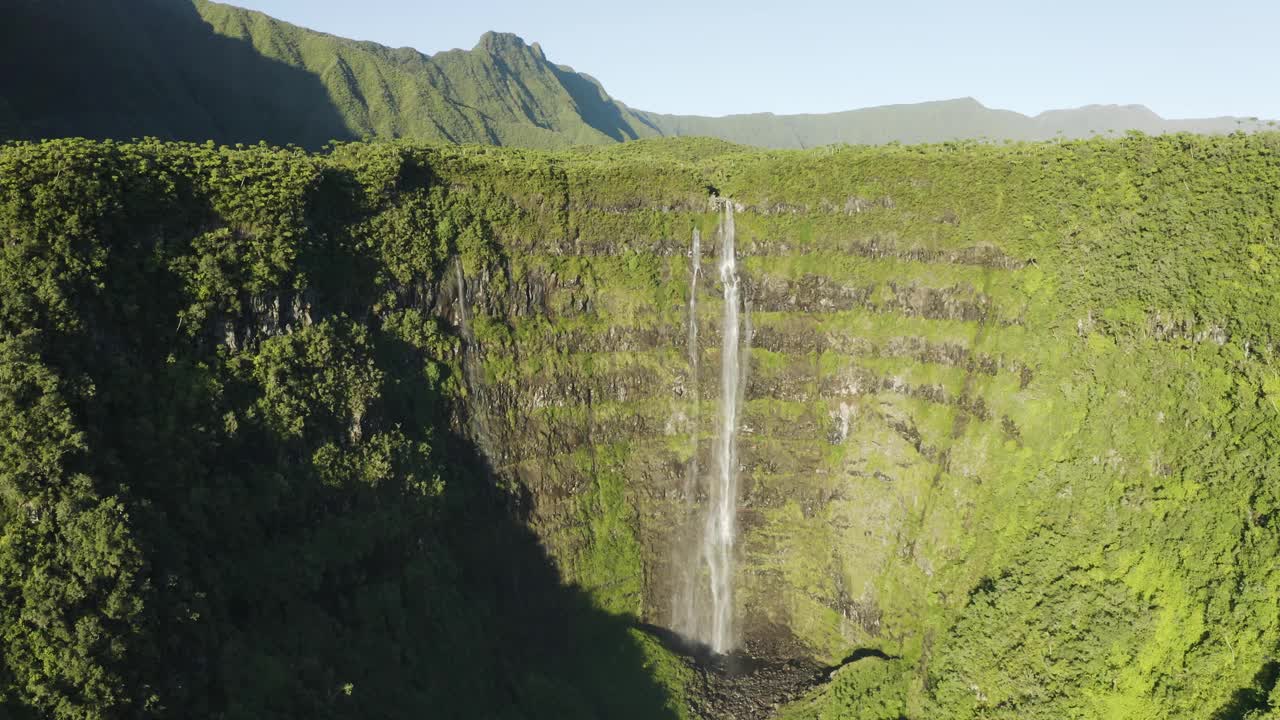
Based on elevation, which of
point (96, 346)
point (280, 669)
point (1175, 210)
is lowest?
point (280, 669)

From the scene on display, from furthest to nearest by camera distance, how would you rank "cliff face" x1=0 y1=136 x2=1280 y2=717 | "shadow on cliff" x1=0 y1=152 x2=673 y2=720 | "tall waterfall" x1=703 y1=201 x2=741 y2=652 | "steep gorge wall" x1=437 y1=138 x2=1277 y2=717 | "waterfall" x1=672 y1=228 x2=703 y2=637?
"tall waterfall" x1=703 y1=201 x2=741 y2=652 → "waterfall" x1=672 y1=228 x2=703 y2=637 → "steep gorge wall" x1=437 y1=138 x2=1277 y2=717 → "cliff face" x1=0 y1=136 x2=1280 y2=717 → "shadow on cliff" x1=0 y1=152 x2=673 y2=720

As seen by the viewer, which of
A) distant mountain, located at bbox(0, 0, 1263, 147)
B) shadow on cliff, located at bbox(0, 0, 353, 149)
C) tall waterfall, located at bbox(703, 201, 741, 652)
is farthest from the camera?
distant mountain, located at bbox(0, 0, 1263, 147)

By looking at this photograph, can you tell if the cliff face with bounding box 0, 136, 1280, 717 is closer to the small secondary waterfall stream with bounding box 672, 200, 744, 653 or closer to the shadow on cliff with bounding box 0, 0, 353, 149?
the small secondary waterfall stream with bounding box 672, 200, 744, 653

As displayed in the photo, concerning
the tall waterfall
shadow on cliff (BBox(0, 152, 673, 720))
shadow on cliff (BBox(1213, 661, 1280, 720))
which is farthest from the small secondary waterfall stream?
shadow on cliff (BBox(1213, 661, 1280, 720))

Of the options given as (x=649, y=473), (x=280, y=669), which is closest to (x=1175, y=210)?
(x=649, y=473)

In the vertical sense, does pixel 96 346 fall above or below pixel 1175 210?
below

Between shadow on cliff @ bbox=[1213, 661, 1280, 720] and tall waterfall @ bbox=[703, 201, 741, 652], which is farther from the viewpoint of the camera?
tall waterfall @ bbox=[703, 201, 741, 652]

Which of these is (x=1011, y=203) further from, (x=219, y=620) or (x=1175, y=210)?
(x=219, y=620)
